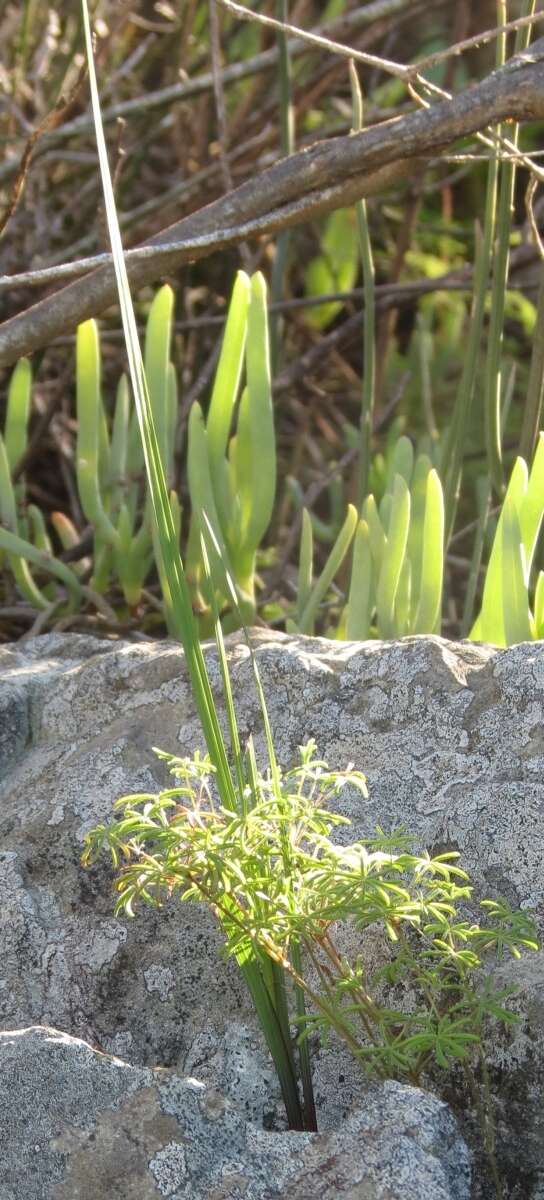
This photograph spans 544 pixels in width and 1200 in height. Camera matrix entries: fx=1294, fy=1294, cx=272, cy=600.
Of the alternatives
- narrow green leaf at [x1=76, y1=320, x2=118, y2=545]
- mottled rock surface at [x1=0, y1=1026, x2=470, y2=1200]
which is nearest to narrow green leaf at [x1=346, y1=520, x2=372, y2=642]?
narrow green leaf at [x1=76, y1=320, x2=118, y2=545]

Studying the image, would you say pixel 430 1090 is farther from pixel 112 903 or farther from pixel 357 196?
pixel 357 196

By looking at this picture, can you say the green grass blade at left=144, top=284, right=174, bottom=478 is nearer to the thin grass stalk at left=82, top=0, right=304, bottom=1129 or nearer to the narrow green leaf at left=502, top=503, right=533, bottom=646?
the narrow green leaf at left=502, top=503, right=533, bottom=646

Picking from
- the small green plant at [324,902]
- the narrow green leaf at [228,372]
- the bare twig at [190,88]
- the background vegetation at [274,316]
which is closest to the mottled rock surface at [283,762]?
the small green plant at [324,902]

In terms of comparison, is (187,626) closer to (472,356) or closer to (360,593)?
(360,593)

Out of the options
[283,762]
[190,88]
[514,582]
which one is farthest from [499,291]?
[190,88]

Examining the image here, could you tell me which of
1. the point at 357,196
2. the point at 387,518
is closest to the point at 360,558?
the point at 387,518
